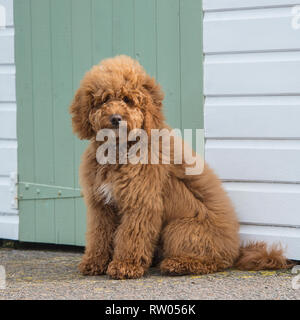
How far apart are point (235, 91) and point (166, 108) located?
578 mm

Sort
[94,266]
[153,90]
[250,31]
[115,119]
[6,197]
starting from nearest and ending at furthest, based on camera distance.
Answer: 1. [115,119]
2. [153,90]
3. [94,266]
4. [250,31]
5. [6,197]

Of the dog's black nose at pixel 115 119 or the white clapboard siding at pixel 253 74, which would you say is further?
the white clapboard siding at pixel 253 74

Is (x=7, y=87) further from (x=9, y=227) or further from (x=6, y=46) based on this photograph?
(x=9, y=227)

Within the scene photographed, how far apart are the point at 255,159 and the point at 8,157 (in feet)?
6.98

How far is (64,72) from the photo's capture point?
5.00 meters

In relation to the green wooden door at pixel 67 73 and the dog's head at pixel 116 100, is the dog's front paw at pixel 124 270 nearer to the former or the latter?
the dog's head at pixel 116 100

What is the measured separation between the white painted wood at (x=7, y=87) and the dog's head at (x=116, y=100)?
131 cm

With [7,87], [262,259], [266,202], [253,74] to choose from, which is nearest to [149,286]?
[262,259]

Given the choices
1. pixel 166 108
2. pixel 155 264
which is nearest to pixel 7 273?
pixel 155 264

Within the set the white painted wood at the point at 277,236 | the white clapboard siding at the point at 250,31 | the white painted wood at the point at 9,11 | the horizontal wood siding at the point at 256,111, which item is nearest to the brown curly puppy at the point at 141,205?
the white painted wood at the point at 277,236

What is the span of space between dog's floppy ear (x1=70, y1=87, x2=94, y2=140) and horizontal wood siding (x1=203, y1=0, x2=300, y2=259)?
0.98 metres

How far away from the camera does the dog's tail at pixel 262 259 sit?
4.15 m

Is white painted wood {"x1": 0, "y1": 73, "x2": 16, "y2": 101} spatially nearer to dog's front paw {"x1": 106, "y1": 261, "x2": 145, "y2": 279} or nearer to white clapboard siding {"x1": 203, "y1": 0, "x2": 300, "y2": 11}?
white clapboard siding {"x1": 203, "y1": 0, "x2": 300, "y2": 11}

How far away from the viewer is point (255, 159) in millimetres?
4414
